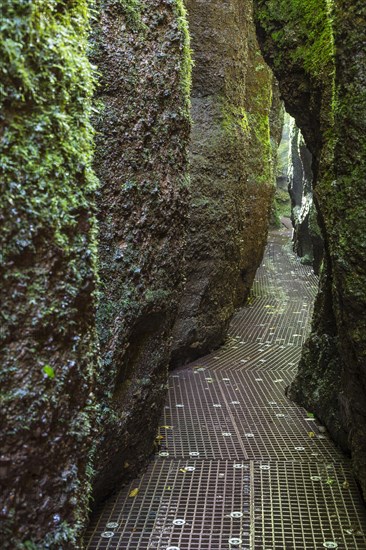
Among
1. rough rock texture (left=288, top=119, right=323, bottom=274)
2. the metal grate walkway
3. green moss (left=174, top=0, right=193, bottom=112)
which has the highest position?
green moss (left=174, top=0, right=193, bottom=112)

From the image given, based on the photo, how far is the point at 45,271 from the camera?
1.97m

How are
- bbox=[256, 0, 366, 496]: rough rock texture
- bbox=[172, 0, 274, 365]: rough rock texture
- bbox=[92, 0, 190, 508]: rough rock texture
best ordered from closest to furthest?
bbox=[256, 0, 366, 496]: rough rock texture → bbox=[92, 0, 190, 508]: rough rock texture → bbox=[172, 0, 274, 365]: rough rock texture

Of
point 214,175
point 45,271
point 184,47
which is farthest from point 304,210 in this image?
point 45,271

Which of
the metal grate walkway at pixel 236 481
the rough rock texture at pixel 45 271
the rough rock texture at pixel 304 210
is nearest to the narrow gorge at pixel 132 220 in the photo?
the rough rock texture at pixel 45 271

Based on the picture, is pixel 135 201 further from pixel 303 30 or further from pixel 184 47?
pixel 303 30

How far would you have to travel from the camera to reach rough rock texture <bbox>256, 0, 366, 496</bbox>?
3.57 meters

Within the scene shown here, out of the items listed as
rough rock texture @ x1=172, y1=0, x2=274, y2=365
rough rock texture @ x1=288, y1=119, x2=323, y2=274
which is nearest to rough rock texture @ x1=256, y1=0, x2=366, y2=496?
rough rock texture @ x1=172, y1=0, x2=274, y2=365

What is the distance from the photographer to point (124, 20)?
3721 mm

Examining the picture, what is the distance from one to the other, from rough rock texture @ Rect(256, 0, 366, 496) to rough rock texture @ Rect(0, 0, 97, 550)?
74.7 inches

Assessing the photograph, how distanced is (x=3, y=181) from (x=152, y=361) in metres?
2.72

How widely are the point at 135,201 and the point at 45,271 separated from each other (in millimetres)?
1931

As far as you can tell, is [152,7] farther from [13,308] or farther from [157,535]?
[157,535]

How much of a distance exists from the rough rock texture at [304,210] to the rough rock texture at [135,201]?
350 inches

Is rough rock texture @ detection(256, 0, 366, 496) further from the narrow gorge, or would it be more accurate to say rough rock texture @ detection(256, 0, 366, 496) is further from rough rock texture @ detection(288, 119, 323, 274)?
rough rock texture @ detection(288, 119, 323, 274)
